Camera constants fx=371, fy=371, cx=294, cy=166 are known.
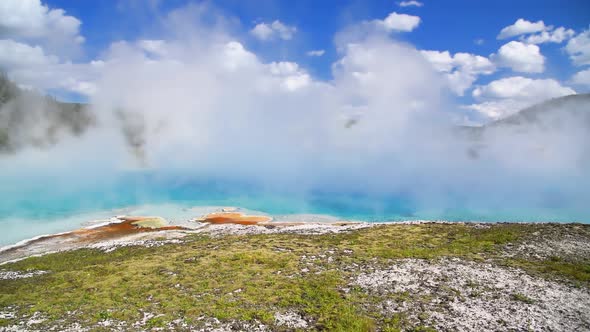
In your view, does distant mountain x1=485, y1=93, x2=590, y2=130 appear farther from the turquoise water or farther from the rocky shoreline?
the rocky shoreline

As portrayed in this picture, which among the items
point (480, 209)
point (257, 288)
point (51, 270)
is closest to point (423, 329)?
point (257, 288)

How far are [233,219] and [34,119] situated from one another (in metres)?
129

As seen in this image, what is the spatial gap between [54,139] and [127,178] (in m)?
67.5

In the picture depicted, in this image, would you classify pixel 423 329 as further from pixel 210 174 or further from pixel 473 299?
pixel 210 174

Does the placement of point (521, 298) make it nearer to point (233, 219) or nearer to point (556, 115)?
point (233, 219)

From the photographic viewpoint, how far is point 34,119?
5423 inches

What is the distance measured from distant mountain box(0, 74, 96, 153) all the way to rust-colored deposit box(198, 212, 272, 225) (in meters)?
99.7

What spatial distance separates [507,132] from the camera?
180 m

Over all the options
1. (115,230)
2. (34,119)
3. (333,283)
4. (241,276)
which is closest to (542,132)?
(115,230)

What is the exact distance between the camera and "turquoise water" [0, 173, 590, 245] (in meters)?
48.9

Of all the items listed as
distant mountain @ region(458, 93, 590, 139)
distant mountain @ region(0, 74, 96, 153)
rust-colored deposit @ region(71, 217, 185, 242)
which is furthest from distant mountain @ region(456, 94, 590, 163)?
distant mountain @ region(0, 74, 96, 153)

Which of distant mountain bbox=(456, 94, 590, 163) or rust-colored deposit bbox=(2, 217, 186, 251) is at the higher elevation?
distant mountain bbox=(456, 94, 590, 163)

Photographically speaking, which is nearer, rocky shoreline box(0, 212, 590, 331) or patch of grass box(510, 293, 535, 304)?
rocky shoreline box(0, 212, 590, 331)

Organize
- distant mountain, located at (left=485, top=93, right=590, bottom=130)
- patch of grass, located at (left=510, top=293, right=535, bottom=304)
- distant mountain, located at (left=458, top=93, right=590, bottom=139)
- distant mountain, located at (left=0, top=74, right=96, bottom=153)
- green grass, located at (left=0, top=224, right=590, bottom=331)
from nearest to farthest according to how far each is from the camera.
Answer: patch of grass, located at (left=510, top=293, right=535, bottom=304), green grass, located at (left=0, top=224, right=590, bottom=331), distant mountain, located at (left=0, top=74, right=96, bottom=153), distant mountain, located at (left=458, top=93, right=590, bottom=139), distant mountain, located at (left=485, top=93, right=590, bottom=130)
